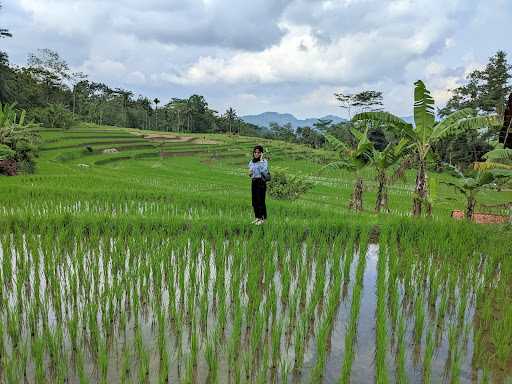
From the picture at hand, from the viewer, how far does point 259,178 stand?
6.06m

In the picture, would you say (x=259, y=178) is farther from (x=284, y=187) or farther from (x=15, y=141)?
(x=15, y=141)

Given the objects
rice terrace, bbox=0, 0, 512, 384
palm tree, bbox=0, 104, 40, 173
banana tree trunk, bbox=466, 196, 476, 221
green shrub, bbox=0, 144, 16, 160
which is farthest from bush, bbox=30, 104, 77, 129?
banana tree trunk, bbox=466, 196, 476, 221

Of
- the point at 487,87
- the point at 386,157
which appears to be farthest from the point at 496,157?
the point at 487,87

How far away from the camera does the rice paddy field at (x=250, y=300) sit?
2.77 meters

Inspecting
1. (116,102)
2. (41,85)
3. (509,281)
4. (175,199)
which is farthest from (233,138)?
(509,281)

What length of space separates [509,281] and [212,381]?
152 inches

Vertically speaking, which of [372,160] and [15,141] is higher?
[15,141]

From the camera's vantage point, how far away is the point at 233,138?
36.4 m

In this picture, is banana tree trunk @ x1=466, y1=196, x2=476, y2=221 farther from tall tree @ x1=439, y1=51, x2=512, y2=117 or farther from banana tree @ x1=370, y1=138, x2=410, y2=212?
tall tree @ x1=439, y1=51, x2=512, y2=117

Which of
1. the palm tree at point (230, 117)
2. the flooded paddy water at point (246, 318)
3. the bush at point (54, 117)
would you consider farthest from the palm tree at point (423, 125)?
the palm tree at point (230, 117)

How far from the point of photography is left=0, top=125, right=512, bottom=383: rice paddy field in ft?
9.10

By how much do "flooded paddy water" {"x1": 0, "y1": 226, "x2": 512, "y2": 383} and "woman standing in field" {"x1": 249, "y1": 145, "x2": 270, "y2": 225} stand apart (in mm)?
992

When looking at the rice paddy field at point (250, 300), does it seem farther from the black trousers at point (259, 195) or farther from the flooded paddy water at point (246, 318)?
the black trousers at point (259, 195)

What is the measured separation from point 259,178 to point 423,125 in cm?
349
